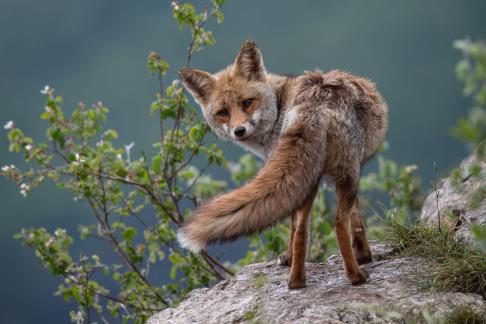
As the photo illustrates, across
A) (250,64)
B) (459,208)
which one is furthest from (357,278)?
(250,64)

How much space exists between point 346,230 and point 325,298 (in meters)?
0.53

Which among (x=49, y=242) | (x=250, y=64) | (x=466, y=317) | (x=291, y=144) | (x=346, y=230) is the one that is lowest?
(x=466, y=317)

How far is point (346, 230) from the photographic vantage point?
4.87 m

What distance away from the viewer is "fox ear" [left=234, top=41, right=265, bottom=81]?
6.62 m

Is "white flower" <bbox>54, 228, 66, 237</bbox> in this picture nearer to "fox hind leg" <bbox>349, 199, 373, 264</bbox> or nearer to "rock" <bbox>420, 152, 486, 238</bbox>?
"fox hind leg" <bbox>349, 199, 373, 264</bbox>

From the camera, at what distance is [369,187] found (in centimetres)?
986

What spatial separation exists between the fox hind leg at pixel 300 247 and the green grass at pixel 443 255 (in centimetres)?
90

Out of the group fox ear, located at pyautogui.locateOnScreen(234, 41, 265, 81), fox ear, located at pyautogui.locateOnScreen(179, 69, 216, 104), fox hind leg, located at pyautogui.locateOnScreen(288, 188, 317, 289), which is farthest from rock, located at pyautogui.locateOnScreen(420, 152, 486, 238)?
fox ear, located at pyautogui.locateOnScreen(179, 69, 216, 104)

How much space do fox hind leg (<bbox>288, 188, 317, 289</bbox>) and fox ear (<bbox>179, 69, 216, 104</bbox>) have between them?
220 cm

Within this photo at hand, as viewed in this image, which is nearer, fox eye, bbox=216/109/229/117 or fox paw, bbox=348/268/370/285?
fox paw, bbox=348/268/370/285

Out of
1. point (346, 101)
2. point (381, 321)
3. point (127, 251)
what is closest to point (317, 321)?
point (381, 321)

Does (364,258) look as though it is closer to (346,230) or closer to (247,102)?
(346,230)

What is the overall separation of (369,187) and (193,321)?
532cm

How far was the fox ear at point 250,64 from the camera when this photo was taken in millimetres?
6625
